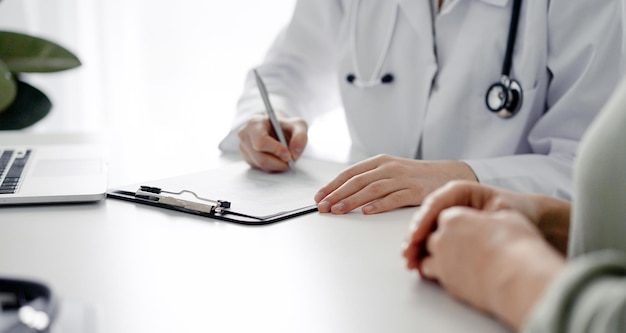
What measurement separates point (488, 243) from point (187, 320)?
0.25 meters

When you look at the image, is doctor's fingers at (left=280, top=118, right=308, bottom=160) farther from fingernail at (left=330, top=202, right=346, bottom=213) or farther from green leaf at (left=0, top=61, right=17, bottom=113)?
green leaf at (left=0, top=61, right=17, bottom=113)

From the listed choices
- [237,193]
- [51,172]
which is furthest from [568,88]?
[51,172]

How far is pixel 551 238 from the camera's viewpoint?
2.42 feet

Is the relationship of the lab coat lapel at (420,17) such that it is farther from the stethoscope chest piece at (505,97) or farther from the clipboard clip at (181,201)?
the clipboard clip at (181,201)

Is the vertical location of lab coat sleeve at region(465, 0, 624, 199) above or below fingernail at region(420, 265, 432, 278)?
above

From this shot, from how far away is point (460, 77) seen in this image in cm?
130

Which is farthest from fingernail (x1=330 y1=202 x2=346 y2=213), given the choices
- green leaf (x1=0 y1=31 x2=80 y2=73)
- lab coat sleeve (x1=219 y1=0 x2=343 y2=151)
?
green leaf (x1=0 y1=31 x2=80 y2=73)

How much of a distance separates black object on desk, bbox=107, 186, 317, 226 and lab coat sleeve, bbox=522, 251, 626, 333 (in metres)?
0.43

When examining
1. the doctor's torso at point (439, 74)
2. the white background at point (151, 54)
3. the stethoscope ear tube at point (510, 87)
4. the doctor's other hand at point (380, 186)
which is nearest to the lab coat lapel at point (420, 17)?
the doctor's torso at point (439, 74)

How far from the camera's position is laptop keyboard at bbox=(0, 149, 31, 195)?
3.38 ft

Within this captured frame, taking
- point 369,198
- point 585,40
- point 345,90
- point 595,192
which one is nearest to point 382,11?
point 345,90

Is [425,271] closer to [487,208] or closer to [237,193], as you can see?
[487,208]

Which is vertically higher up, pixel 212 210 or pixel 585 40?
pixel 585 40

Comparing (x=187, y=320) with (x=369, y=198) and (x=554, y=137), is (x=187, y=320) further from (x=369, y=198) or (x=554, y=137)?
(x=554, y=137)
